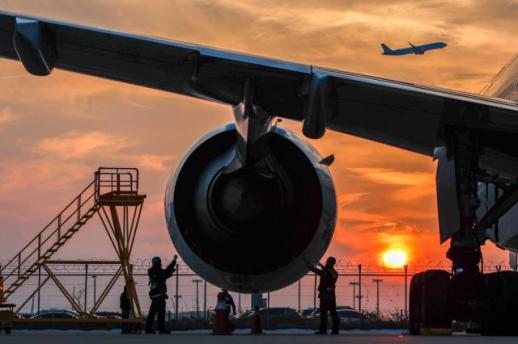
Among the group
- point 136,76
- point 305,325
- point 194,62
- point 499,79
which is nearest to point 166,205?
point 136,76

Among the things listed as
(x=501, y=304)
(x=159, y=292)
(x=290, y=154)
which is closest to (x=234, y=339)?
(x=501, y=304)

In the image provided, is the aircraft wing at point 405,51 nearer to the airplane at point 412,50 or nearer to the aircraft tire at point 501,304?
the airplane at point 412,50

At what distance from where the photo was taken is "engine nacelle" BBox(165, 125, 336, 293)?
1540 centimetres

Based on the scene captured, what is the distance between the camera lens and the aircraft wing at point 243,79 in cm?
1206

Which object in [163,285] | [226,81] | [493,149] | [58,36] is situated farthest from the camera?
[163,285]

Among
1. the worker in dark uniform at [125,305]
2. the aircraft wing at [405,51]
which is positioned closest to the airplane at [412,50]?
the aircraft wing at [405,51]

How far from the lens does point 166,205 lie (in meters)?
15.9

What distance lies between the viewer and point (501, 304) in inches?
548

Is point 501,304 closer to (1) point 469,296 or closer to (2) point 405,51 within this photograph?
(1) point 469,296

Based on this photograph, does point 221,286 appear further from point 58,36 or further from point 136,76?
point 58,36

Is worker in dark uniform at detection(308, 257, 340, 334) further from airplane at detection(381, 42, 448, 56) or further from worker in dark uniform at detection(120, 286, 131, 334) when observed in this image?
airplane at detection(381, 42, 448, 56)

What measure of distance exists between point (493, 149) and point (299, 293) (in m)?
29.2

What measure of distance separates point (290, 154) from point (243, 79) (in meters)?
2.98

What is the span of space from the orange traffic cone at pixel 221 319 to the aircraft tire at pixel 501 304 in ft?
23.2
